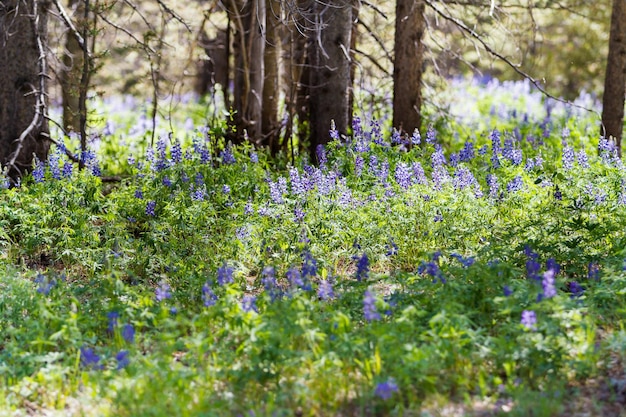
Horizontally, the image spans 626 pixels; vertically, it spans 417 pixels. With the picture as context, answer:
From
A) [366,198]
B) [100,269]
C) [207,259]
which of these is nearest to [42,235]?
[100,269]

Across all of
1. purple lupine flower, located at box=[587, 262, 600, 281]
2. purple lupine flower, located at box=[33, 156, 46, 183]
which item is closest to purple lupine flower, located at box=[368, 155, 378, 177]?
purple lupine flower, located at box=[587, 262, 600, 281]

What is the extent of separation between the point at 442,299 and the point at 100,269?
2735mm

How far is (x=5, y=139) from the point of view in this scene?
835 cm

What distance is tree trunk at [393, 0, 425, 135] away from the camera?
9438 mm

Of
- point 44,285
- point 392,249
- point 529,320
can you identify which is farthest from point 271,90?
point 529,320

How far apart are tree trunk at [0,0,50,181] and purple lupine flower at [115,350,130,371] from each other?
165 inches

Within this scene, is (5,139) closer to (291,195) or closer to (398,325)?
(291,195)

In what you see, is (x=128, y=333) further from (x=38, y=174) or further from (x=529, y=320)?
(x=38, y=174)

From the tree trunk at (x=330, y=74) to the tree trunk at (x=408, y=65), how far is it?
24.7 inches

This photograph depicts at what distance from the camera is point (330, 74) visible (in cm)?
916

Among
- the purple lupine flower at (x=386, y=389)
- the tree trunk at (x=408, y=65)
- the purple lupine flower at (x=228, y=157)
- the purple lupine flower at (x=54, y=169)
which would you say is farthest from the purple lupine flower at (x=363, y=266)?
the tree trunk at (x=408, y=65)

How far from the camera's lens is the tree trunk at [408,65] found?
944 centimetres

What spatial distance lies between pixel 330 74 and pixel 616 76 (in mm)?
3255

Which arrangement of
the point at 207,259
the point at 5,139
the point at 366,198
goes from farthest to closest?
the point at 5,139
the point at 366,198
the point at 207,259
